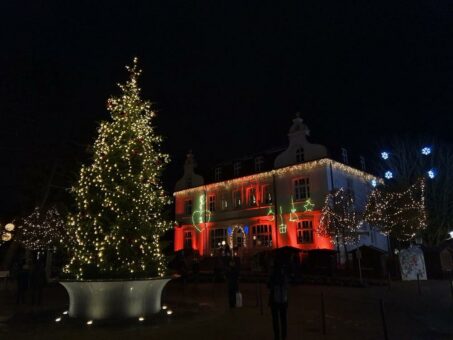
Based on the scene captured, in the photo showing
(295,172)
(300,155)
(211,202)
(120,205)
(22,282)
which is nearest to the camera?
(120,205)

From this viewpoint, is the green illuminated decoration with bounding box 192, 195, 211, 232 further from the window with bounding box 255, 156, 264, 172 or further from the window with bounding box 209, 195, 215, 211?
the window with bounding box 255, 156, 264, 172

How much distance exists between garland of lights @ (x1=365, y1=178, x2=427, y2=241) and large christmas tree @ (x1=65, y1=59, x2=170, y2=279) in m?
19.8

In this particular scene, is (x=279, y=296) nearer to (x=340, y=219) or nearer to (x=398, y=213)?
(x=340, y=219)

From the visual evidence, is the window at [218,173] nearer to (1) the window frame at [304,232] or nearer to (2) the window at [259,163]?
(2) the window at [259,163]

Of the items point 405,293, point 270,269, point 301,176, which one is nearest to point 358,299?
point 405,293

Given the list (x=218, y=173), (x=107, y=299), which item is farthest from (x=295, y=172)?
(x=107, y=299)

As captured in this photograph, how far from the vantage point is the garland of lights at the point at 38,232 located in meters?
29.8

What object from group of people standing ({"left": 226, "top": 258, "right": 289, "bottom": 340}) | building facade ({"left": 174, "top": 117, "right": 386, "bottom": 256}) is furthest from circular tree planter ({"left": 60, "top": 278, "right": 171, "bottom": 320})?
building facade ({"left": 174, "top": 117, "right": 386, "bottom": 256})

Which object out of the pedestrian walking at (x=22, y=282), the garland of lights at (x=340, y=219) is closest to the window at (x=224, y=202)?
the garland of lights at (x=340, y=219)

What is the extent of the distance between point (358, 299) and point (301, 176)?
16.9 meters

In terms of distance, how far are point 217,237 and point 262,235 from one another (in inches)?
213

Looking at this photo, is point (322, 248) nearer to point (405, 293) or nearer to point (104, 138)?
point (405, 293)

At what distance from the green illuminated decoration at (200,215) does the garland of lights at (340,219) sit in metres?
13.3

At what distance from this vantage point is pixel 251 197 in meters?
36.1
